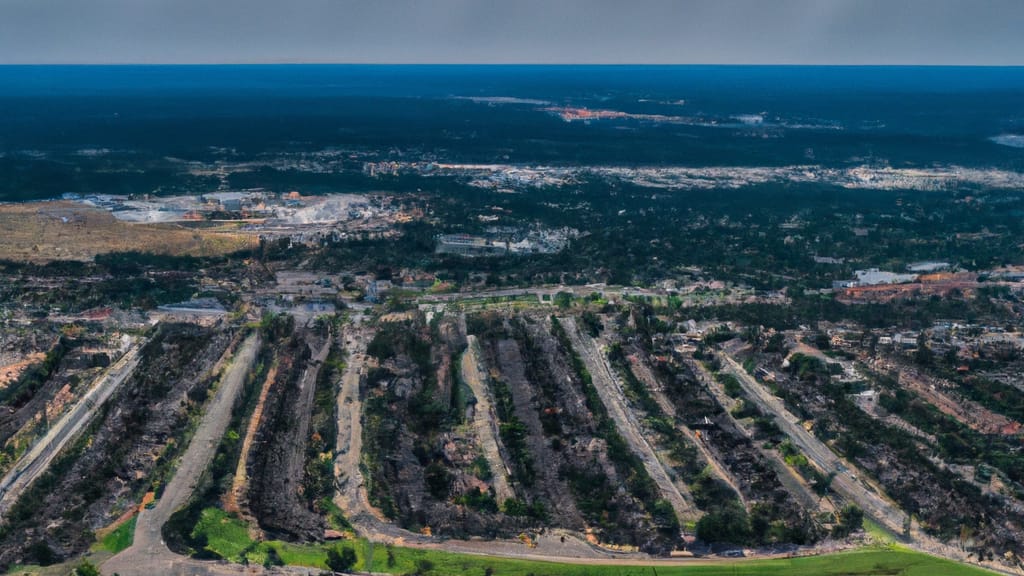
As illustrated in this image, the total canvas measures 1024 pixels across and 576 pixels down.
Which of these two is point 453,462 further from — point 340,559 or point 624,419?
point 624,419

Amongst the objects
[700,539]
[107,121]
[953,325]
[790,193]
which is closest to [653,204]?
[790,193]

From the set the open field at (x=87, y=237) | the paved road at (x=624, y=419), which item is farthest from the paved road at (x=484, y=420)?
the open field at (x=87, y=237)

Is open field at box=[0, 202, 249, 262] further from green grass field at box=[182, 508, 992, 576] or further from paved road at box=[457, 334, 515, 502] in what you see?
green grass field at box=[182, 508, 992, 576]

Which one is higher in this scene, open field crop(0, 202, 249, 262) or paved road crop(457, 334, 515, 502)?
open field crop(0, 202, 249, 262)

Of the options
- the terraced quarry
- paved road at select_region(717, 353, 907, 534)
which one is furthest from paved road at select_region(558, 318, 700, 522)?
paved road at select_region(717, 353, 907, 534)

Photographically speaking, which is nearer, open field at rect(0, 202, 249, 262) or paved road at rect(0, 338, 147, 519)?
paved road at rect(0, 338, 147, 519)

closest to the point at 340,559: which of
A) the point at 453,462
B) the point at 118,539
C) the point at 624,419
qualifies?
the point at 118,539
